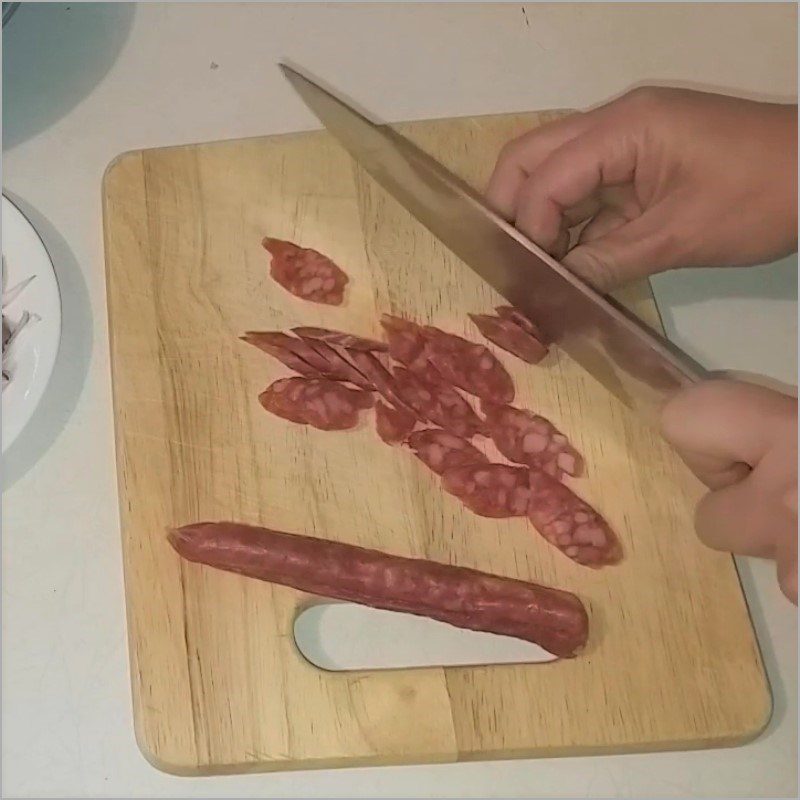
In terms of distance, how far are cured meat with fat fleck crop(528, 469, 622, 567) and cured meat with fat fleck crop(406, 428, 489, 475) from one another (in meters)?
0.08

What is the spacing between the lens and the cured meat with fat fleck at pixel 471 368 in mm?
1180

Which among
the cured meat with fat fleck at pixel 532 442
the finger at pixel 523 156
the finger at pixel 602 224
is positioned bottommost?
the cured meat with fat fleck at pixel 532 442

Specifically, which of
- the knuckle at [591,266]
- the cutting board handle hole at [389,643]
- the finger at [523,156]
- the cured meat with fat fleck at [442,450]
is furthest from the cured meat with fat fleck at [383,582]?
the finger at [523,156]

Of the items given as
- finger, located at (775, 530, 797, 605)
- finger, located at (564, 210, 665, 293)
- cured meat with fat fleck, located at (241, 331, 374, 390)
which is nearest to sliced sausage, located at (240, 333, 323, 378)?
cured meat with fat fleck, located at (241, 331, 374, 390)

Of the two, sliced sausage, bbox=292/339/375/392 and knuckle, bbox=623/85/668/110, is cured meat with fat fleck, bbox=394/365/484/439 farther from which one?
knuckle, bbox=623/85/668/110

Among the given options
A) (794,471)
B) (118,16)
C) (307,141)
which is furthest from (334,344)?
(118,16)

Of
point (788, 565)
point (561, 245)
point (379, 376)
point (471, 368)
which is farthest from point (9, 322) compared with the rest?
point (788, 565)

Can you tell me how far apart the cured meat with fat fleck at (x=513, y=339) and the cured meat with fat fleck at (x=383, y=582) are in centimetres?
28

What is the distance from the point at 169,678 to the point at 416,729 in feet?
0.85

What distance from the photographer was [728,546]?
1.07 meters

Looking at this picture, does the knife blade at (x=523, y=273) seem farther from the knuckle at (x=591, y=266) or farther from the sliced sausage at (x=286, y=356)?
the sliced sausage at (x=286, y=356)

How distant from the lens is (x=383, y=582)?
1.05m

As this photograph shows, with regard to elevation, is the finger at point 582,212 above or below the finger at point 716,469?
above

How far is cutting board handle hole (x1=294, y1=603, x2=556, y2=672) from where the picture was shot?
1065 mm
